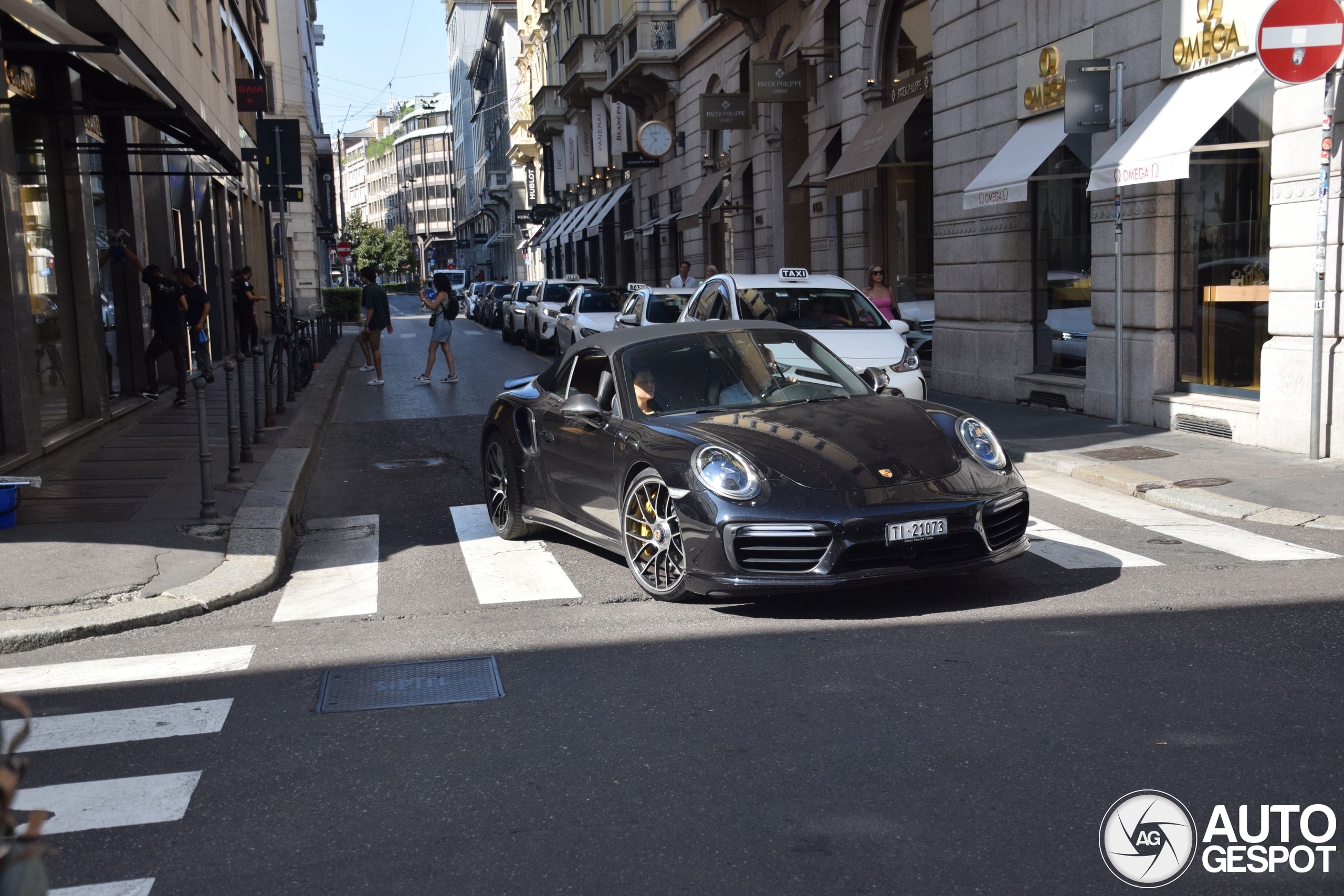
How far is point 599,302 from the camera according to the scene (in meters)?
26.6

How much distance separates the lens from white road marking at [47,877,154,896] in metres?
3.56

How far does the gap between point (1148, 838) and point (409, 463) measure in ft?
33.5

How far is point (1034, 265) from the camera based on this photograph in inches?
648

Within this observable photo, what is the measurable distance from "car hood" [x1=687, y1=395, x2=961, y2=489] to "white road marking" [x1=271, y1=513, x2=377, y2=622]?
210 centimetres

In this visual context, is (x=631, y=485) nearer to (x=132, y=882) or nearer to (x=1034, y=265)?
(x=132, y=882)

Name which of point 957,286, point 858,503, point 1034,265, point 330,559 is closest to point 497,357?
point 957,286

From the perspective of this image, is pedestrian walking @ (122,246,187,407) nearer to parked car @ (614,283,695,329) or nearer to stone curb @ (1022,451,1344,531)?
parked car @ (614,283,695,329)

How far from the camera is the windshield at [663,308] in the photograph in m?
20.3

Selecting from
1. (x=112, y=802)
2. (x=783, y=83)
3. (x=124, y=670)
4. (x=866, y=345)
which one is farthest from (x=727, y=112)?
(x=112, y=802)

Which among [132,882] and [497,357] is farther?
[497,357]

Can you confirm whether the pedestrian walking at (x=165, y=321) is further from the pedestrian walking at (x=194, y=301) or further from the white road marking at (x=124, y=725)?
the white road marking at (x=124, y=725)

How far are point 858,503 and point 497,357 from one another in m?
23.9

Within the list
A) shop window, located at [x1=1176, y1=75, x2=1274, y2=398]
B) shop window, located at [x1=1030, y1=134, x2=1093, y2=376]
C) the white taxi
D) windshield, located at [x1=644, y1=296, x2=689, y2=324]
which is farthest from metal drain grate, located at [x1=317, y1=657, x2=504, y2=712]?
windshield, located at [x1=644, y1=296, x2=689, y2=324]

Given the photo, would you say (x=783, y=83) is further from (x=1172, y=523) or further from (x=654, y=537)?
(x=654, y=537)
